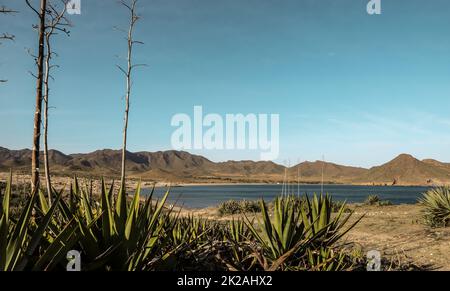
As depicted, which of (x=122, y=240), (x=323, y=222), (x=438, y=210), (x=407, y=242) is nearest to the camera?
(x=122, y=240)

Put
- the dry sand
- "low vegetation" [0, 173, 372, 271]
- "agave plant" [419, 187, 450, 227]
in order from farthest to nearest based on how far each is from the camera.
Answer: "agave plant" [419, 187, 450, 227]
the dry sand
"low vegetation" [0, 173, 372, 271]

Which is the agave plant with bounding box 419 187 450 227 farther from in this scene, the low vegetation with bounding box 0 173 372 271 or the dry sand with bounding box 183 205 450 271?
the low vegetation with bounding box 0 173 372 271

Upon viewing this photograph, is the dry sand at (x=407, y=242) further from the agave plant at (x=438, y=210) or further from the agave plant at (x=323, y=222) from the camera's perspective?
the agave plant at (x=323, y=222)

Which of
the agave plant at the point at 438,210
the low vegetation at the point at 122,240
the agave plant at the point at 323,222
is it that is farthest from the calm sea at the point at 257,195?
the low vegetation at the point at 122,240

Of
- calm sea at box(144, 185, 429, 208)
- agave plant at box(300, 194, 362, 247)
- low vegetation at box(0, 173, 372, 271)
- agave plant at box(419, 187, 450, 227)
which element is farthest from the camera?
calm sea at box(144, 185, 429, 208)

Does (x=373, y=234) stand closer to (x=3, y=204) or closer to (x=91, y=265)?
(x=91, y=265)

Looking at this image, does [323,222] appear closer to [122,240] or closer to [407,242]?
[122,240]

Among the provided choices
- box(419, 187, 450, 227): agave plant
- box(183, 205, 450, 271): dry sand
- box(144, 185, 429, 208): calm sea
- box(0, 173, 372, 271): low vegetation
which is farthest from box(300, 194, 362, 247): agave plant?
box(144, 185, 429, 208): calm sea

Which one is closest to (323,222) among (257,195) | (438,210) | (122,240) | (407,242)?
(122,240)

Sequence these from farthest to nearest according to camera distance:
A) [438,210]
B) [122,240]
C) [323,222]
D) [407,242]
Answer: [438,210], [407,242], [323,222], [122,240]
